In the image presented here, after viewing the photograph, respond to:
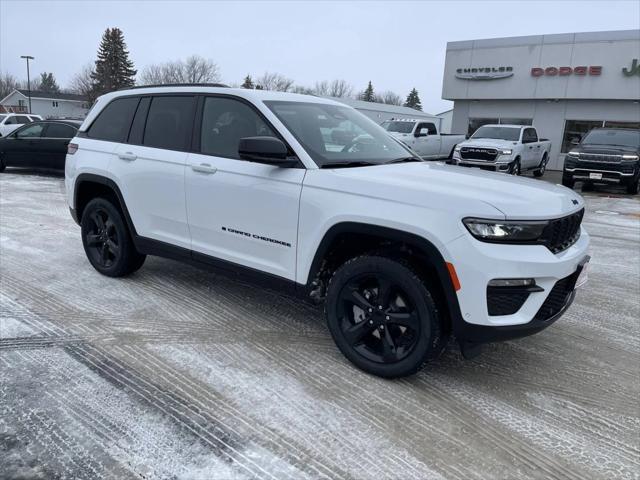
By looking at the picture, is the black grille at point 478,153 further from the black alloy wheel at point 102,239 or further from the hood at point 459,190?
the black alloy wheel at point 102,239

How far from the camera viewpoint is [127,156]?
459 cm

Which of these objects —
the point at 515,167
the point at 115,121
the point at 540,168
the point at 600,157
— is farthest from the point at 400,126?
the point at 115,121

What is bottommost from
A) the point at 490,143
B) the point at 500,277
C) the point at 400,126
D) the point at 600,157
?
the point at 500,277

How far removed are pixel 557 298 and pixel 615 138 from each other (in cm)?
1379

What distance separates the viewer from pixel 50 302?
14.4 feet

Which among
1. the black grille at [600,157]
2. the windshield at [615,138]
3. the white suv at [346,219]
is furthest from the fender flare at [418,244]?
the windshield at [615,138]

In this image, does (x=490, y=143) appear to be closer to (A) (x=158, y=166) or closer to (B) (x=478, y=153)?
(B) (x=478, y=153)

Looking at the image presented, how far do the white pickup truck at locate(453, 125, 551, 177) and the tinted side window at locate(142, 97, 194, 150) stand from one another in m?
12.1

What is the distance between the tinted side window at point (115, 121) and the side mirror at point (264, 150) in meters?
1.92

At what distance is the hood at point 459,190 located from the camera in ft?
9.30

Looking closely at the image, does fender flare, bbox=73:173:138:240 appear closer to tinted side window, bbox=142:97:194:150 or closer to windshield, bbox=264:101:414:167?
tinted side window, bbox=142:97:194:150

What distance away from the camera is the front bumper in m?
2.76

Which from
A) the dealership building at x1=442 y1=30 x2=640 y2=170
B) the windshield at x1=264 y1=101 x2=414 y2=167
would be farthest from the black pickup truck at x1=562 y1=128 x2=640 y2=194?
the windshield at x1=264 y1=101 x2=414 y2=167

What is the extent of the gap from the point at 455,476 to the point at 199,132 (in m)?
3.11
